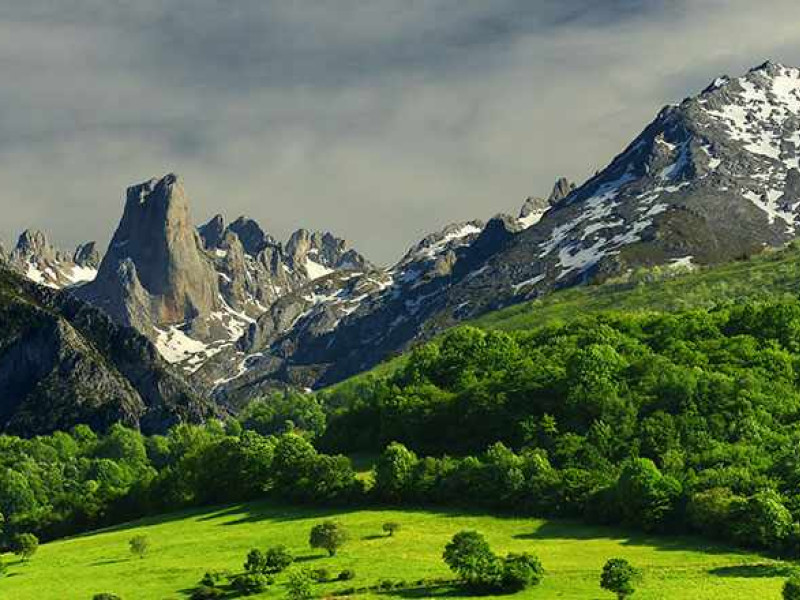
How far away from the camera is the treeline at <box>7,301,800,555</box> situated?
4289 inches

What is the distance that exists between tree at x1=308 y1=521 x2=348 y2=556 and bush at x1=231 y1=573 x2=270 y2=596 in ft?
37.3

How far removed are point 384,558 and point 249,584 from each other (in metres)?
15.0

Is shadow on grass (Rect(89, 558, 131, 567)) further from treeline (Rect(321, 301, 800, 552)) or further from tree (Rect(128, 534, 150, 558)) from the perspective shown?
treeline (Rect(321, 301, 800, 552))

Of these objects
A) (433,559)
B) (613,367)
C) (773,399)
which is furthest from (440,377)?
(433,559)

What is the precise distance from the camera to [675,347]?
15988 centimetres

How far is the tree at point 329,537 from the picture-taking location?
323ft

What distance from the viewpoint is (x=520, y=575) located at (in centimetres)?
8238

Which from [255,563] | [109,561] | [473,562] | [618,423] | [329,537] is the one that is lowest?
[109,561]

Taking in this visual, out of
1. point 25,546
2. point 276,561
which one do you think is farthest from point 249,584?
point 25,546

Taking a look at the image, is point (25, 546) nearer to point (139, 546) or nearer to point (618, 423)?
point (139, 546)

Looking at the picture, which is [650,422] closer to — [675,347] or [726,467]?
[726,467]

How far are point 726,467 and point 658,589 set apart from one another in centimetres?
4100

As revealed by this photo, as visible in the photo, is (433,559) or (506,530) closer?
(433,559)

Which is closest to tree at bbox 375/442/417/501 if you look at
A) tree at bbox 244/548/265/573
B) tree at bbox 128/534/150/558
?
tree at bbox 128/534/150/558
